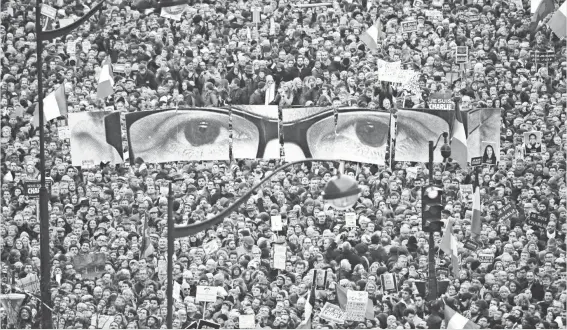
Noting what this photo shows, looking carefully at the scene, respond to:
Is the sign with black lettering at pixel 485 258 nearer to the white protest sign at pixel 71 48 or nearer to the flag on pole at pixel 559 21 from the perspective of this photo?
the flag on pole at pixel 559 21

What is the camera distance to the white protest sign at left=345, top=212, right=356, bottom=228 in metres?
33.8

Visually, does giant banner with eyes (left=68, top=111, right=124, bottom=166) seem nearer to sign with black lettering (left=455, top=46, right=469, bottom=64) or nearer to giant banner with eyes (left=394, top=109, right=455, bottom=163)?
giant banner with eyes (left=394, top=109, right=455, bottom=163)

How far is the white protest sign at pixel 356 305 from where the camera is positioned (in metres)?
31.1

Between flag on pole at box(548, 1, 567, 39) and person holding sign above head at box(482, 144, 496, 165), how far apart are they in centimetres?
327

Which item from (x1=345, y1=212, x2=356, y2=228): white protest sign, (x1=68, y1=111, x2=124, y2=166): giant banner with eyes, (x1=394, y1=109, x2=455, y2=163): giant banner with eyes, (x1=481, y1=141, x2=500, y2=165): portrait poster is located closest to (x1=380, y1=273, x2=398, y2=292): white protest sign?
(x1=345, y1=212, x2=356, y2=228): white protest sign

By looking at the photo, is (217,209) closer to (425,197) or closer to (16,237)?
(16,237)

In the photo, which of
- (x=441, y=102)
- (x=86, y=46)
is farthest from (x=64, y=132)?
(x=441, y=102)

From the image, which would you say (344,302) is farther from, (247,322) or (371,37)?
(371,37)

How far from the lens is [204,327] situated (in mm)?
29672

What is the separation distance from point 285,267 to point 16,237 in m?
5.14

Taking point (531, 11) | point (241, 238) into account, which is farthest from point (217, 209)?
point (531, 11)

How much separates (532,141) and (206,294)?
27.0ft

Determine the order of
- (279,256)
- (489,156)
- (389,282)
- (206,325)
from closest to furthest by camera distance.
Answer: (206,325) < (389,282) < (279,256) < (489,156)

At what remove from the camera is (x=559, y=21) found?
1519 inches
